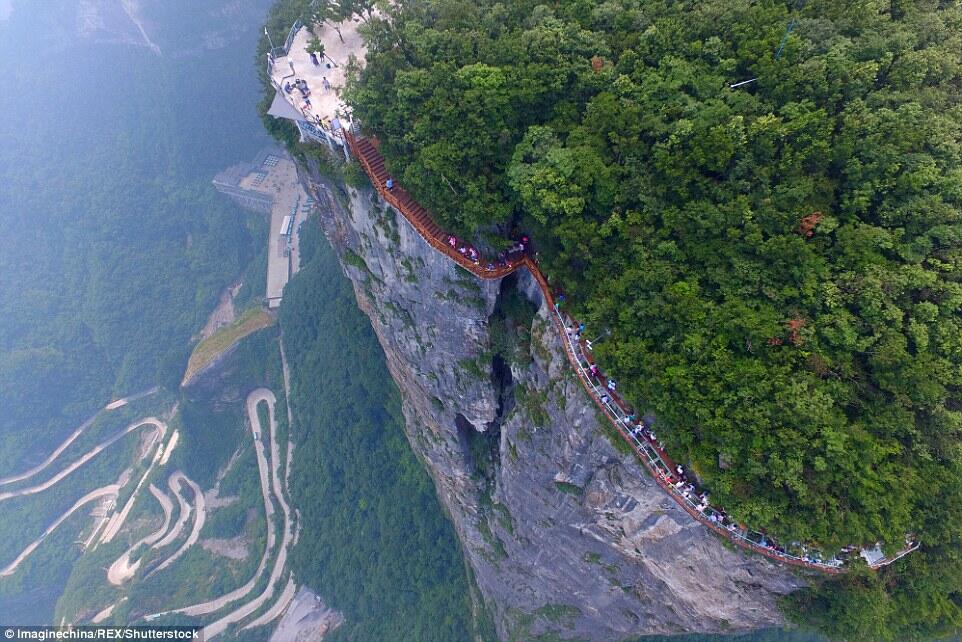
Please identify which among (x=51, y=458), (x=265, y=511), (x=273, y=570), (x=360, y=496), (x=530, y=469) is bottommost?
(x=530, y=469)

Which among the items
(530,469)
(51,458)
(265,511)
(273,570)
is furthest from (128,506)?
(530,469)

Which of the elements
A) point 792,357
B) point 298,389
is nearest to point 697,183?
point 792,357

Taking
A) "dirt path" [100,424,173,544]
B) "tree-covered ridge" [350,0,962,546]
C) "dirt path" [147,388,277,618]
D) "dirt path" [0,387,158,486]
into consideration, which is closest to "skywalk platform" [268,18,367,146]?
"tree-covered ridge" [350,0,962,546]

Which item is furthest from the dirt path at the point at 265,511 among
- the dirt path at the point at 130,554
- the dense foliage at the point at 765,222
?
the dense foliage at the point at 765,222

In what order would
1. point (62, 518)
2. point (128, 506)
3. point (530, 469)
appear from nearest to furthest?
point (530, 469) < point (128, 506) < point (62, 518)

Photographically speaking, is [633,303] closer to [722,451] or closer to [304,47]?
[722,451]

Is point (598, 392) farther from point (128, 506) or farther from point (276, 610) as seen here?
point (128, 506)

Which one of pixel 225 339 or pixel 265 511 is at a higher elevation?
pixel 225 339

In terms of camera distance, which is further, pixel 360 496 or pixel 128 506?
pixel 128 506
